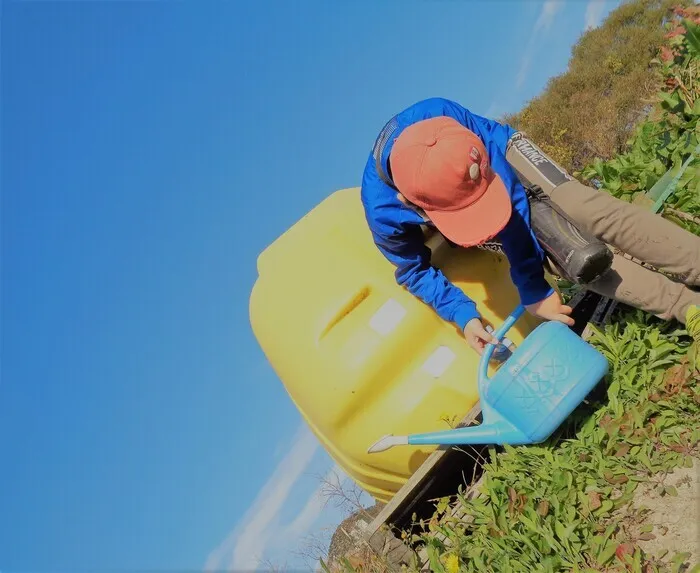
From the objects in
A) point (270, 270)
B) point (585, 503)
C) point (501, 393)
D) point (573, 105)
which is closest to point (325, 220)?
point (270, 270)

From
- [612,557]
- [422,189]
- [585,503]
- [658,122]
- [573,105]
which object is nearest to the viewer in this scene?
[612,557]

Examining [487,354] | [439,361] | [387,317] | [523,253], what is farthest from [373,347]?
[523,253]

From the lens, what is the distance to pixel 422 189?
7.00ft

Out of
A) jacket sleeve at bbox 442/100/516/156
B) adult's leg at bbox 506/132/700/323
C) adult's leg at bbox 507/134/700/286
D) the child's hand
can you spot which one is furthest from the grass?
Answer: jacket sleeve at bbox 442/100/516/156

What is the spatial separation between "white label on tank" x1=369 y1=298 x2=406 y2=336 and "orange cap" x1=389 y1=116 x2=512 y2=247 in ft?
2.25

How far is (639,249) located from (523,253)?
431 millimetres

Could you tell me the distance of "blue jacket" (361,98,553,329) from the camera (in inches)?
93.7

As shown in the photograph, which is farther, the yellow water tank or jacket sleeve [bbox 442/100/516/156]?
the yellow water tank

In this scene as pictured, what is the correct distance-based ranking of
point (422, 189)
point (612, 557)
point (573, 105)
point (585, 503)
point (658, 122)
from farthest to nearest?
point (573, 105), point (658, 122), point (422, 189), point (585, 503), point (612, 557)

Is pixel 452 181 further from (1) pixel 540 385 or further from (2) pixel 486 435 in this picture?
(2) pixel 486 435

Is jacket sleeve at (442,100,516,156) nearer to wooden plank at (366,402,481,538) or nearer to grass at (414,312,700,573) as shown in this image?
grass at (414,312,700,573)

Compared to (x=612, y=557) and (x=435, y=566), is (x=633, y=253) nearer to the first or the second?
(x=612, y=557)

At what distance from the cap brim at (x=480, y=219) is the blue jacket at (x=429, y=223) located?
193 millimetres

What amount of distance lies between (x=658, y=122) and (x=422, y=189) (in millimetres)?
1962
